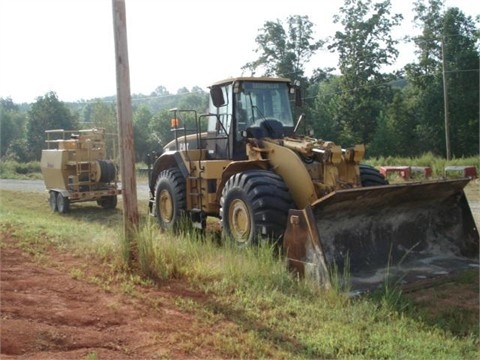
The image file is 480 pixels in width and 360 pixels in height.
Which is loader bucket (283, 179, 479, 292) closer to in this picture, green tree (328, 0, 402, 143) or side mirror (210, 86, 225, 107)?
side mirror (210, 86, 225, 107)

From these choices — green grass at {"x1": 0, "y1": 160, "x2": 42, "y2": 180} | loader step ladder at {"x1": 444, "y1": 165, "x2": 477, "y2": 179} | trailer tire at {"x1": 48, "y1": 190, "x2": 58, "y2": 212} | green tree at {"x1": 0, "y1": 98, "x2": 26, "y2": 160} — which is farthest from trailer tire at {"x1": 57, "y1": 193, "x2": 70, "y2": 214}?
green tree at {"x1": 0, "y1": 98, "x2": 26, "y2": 160}

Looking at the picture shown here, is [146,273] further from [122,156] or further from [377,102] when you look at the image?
[377,102]

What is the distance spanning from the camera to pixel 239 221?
7.92m

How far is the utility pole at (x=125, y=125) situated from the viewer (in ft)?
22.5

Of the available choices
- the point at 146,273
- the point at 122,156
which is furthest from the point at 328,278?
the point at 122,156

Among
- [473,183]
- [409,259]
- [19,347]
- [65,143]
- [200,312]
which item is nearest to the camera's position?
[19,347]

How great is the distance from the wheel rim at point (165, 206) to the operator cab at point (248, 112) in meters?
1.39

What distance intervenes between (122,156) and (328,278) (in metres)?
2.88

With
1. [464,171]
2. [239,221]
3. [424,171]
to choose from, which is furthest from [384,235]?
[424,171]

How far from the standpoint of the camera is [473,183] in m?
19.0

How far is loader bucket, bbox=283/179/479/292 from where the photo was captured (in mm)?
6375

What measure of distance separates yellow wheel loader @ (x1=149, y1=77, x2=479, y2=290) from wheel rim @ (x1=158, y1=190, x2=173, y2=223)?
111 mm

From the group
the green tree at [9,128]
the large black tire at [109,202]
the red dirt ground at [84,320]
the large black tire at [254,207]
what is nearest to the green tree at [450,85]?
the large black tire at [109,202]

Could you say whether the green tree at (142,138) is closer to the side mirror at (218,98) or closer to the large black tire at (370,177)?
the side mirror at (218,98)
